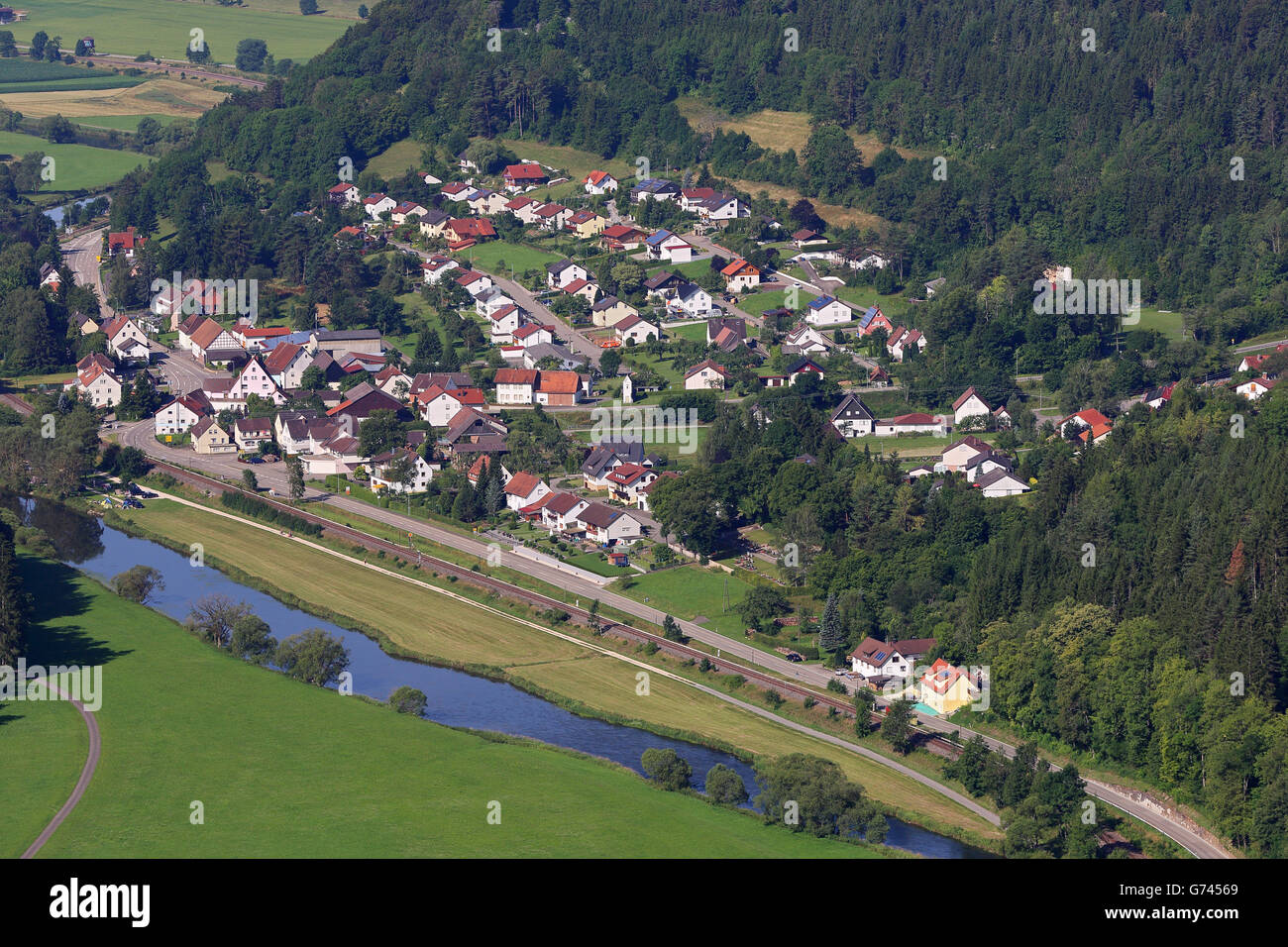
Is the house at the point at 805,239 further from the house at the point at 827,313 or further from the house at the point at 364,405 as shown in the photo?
the house at the point at 364,405

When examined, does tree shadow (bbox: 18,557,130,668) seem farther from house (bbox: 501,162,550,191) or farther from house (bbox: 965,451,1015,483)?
house (bbox: 501,162,550,191)

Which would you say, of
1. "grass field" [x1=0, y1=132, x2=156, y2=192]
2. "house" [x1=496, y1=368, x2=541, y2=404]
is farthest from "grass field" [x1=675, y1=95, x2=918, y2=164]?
"grass field" [x1=0, y1=132, x2=156, y2=192]

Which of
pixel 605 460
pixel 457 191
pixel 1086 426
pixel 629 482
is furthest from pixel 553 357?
pixel 457 191

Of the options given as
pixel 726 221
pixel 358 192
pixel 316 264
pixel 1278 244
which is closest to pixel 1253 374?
pixel 1278 244

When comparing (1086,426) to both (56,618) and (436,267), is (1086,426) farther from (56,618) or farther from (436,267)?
(56,618)

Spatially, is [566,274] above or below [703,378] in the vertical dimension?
above
